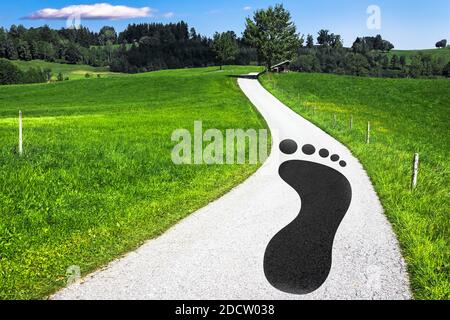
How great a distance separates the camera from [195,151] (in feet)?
64.5

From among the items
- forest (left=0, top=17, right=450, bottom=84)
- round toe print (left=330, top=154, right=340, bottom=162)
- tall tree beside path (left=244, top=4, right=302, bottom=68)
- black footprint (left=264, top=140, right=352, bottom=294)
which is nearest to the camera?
black footprint (left=264, top=140, right=352, bottom=294)

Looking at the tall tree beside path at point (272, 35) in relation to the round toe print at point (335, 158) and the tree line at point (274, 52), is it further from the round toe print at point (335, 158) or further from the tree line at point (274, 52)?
the round toe print at point (335, 158)

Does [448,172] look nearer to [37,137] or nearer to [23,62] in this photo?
[37,137]

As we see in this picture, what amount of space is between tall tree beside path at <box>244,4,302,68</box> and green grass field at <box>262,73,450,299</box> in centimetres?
1822

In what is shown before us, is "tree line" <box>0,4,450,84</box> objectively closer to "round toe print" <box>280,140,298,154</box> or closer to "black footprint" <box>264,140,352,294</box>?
"round toe print" <box>280,140,298,154</box>

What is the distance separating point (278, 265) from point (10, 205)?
704cm

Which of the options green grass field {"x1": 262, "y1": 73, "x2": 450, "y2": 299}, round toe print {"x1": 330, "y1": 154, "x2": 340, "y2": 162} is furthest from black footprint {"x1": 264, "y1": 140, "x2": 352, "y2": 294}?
round toe print {"x1": 330, "y1": 154, "x2": 340, "y2": 162}

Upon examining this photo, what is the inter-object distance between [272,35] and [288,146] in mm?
63245

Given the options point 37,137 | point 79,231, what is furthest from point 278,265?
point 37,137

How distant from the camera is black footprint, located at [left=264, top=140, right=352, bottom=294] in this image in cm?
737

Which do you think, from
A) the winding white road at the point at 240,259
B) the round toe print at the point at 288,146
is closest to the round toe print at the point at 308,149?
the round toe print at the point at 288,146

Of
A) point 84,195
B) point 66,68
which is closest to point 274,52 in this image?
point 84,195

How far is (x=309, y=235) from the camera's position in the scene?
9422 mm

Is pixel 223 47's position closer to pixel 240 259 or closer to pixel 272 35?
pixel 272 35
